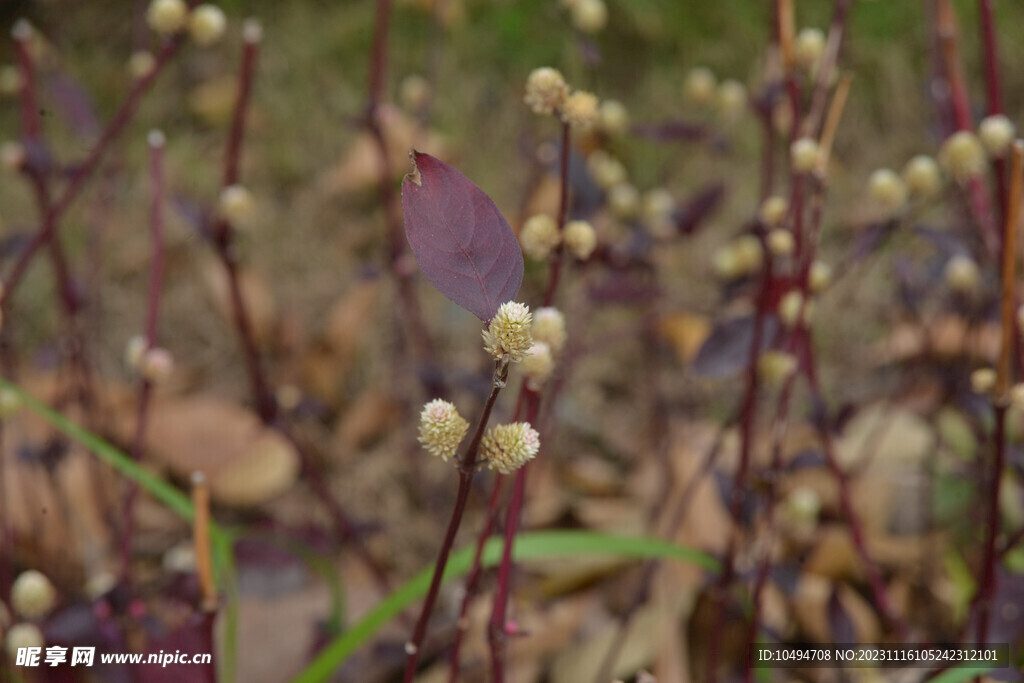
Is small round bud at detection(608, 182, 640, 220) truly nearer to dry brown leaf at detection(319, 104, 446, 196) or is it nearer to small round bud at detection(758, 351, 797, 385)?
small round bud at detection(758, 351, 797, 385)

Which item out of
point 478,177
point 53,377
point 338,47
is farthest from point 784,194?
point 53,377

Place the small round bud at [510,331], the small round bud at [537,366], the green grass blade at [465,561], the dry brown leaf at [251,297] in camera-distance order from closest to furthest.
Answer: the small round bud at [510,331], the small round bud at [537,366], the green grass blade at [465,561], the dry brown leaf at [251,297]

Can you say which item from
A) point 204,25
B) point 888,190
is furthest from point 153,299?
point 888,190

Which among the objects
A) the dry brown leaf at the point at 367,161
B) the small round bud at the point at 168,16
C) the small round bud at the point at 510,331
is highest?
the dry brown leaf at the point at 367,161

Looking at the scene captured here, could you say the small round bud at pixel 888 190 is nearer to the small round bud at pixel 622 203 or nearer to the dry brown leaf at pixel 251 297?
→ the small round bud at pixel 622 203

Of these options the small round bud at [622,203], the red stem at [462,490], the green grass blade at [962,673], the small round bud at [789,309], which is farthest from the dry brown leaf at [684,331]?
the red stem at [462,490]
